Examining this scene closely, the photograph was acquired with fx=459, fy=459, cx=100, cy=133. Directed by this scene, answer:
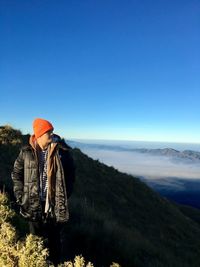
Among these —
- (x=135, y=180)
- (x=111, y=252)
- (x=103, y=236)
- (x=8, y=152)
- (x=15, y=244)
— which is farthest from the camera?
(x=135, y=180)

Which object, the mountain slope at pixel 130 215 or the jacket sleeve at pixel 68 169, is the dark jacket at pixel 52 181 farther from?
the mountain slope at pixel 130 215

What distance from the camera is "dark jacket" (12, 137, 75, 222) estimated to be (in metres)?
6.91

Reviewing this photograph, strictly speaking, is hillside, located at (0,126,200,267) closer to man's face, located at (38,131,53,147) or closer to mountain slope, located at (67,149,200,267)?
mountain slope, located at (67,149,200,267)

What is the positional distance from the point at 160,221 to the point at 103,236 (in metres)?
17.9

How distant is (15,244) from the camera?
5.30 m

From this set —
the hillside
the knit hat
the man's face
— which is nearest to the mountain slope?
the hillside

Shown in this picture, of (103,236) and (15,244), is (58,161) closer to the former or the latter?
(15,244)

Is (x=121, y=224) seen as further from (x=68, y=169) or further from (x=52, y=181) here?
(x=52, y=181)

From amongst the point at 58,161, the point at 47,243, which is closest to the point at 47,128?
the point at 58,161

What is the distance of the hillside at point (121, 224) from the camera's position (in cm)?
1039

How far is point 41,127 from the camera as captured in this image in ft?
22.5

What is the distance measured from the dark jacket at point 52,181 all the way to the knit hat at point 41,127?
26 cm

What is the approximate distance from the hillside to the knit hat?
3.60 m

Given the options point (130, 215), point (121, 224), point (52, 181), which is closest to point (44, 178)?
point (52, 181)
